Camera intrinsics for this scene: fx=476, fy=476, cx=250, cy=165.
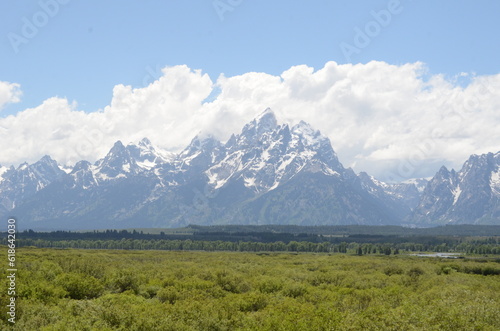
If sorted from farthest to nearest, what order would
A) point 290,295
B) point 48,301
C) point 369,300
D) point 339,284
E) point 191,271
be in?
point 191,271 < point 339,284 < point 290,295 < point 369,300 < point 48,301

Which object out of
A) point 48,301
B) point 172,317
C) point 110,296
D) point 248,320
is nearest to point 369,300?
point 248,320

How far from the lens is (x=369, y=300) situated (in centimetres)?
11756

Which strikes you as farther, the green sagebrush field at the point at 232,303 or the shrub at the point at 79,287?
the shrub at the point at 79,287

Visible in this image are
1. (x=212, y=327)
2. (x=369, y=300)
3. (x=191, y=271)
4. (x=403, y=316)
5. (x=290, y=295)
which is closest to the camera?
(x=403, y=316)

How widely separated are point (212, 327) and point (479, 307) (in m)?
48.0

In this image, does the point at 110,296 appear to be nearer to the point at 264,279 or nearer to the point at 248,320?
the point at 248,320

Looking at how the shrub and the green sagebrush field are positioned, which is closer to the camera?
the green sagebrush field

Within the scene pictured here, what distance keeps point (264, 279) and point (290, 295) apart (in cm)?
1754

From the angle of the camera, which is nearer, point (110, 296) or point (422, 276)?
point (110, 296)

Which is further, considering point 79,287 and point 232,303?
point 79,287

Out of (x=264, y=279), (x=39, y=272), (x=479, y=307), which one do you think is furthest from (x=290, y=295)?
(x=39, y=272)

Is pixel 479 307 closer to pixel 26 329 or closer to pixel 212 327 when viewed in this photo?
pixel 212 327

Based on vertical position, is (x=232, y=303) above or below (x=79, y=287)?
below

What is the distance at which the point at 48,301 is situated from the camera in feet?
351
